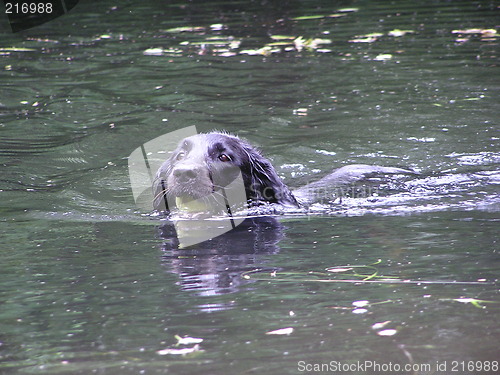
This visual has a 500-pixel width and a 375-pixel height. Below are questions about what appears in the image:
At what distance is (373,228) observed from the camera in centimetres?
593

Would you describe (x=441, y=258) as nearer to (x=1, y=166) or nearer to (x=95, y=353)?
(x=95, y=353)

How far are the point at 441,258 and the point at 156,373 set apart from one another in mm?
2191

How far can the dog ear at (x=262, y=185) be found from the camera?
7012 millimetres

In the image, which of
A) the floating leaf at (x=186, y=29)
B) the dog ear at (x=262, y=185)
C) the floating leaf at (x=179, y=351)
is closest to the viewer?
the floating leaf at (x=179, y=351)

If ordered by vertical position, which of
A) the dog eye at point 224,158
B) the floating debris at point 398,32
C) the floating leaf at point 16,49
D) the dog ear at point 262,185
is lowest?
the dog ear at point 262,185

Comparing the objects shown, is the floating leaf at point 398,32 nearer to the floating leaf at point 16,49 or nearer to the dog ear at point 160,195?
the floating leaf at point 16,49

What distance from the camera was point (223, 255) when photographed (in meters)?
5.26

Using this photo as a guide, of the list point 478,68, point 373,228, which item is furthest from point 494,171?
point 478,68

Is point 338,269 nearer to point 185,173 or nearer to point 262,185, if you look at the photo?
point 185,173
